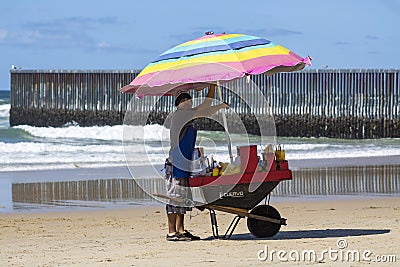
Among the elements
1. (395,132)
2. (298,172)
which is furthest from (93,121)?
(298,172)

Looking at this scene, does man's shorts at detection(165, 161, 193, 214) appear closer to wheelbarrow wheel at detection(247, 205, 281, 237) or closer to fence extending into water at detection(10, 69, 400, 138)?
wheelbarrow wheel at detection(247, 205, 281, 237)

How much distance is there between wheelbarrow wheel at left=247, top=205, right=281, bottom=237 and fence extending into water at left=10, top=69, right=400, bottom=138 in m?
18.3

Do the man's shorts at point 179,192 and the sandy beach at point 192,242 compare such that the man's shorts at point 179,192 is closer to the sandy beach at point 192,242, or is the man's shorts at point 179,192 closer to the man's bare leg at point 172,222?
the man's bare leg at point 172,222

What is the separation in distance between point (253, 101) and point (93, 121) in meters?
7.01

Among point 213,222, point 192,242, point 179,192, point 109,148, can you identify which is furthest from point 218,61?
point 109,148

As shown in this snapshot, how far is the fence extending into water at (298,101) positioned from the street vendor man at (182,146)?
1851 centimetres

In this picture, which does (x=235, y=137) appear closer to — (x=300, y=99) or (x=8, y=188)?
(x=300, y=99)

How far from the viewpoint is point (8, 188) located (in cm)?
1466

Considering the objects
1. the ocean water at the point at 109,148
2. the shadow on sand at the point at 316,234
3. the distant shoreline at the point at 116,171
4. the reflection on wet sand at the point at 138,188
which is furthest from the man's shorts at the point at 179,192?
the distant shoreline at the point at 116,171

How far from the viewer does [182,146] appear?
8.53m
